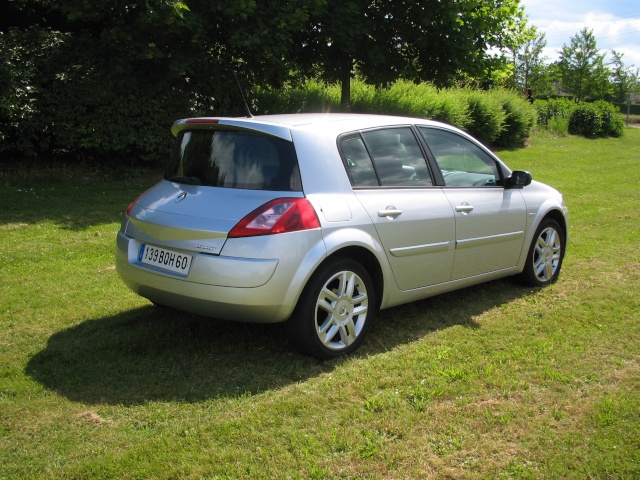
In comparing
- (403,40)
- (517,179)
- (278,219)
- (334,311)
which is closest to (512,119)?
→ (403,40)

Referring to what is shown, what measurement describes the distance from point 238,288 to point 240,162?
3.07 feet

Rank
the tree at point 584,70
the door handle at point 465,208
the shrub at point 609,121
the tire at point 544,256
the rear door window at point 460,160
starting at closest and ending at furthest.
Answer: the door handle at point 465,208 → the rear door window at point 460,160 → the tire at point 544,256 → the shrub at point 609,121 → the tree at point 584,70

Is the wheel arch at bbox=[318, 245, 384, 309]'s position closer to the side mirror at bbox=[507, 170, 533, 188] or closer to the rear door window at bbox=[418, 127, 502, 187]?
the rear door window at bbox=[418, 127, 502, 187]

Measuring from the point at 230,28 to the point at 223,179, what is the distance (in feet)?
32.8

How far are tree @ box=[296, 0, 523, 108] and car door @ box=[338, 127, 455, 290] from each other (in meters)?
11.3


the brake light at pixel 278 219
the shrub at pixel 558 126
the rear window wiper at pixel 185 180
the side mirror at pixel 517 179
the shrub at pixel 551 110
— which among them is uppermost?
the shrub at pixel 551 110

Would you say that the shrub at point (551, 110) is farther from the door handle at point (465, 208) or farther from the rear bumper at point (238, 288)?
the rear bumper at point (238, 288)

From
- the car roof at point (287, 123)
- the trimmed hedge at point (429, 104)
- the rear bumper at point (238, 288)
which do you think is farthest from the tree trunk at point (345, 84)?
the rear bumper at point (238, 288)

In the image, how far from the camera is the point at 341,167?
4.94 metres

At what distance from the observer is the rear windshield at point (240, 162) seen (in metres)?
4.68

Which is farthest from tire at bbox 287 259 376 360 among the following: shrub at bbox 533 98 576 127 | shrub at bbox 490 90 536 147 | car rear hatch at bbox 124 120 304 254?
shrub at bbox 533 98 576 127

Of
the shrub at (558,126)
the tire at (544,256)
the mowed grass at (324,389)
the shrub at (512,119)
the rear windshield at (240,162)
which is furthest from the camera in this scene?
the shrub at (558,126)

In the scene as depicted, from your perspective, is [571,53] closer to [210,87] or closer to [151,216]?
[210,87]

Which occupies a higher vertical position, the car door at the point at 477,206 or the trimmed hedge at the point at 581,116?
the trimmed hedge at the point at 581,116
